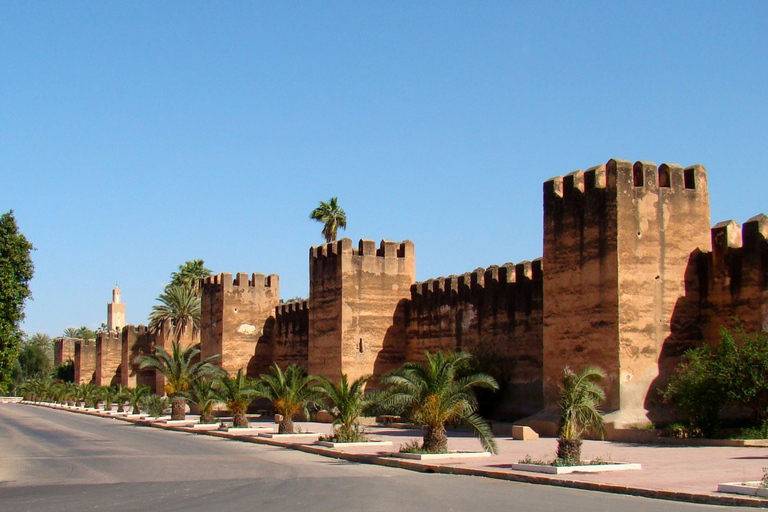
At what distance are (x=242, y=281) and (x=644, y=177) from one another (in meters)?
23.2

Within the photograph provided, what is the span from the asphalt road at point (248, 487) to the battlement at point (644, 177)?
851 cm

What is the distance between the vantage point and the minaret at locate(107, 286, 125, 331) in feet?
465

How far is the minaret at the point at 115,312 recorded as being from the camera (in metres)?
142

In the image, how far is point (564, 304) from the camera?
813 inches

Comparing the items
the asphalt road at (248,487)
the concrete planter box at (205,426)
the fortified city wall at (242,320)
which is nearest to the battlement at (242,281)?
the fortified city wall at (242,320)

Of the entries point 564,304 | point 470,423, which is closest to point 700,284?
point 564,304

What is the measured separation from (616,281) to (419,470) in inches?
279

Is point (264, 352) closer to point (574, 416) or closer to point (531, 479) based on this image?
point (574, 416)

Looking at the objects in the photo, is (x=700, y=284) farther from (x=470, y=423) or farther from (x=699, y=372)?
(x=470, y=423)

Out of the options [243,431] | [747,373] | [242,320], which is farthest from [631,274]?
[242,320]

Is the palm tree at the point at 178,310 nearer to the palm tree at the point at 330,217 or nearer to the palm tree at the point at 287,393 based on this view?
the palm tree at the point at 330,217

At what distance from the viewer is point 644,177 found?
19.6m

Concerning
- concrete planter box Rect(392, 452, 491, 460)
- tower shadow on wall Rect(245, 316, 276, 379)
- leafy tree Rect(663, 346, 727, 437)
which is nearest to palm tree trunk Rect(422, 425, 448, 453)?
concrete planter box Rect(392, 452, 491, 460)

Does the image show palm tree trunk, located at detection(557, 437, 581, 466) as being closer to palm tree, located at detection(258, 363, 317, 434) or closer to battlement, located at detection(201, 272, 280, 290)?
palm tree, located at detection(258, 363, 317, 434)
